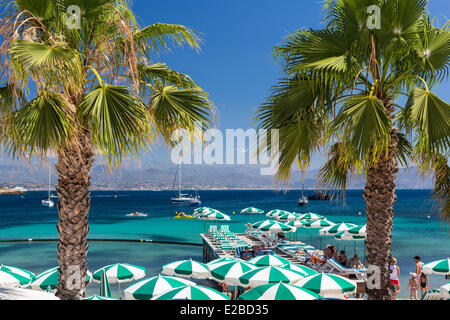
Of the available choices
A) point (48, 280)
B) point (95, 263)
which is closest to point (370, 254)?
point (48, 280)

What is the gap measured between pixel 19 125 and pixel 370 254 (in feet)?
19.8

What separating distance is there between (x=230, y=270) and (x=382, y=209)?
302 inches

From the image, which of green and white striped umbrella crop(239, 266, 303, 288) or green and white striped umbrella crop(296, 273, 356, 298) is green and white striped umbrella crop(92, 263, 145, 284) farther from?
green and white striped umbrella crop(296, 273, 356, 298)

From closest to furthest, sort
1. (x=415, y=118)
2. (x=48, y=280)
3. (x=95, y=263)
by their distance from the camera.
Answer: (x=415, y=118), (x=48, y=280), (x=95, y=263)

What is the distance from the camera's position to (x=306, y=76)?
6051 millimetres

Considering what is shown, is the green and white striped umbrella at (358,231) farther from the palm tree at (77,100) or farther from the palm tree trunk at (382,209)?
the palm tree at (77,100)

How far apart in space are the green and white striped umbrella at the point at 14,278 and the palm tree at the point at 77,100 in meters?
9.02

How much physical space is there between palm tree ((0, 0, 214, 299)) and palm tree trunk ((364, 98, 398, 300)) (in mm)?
3227

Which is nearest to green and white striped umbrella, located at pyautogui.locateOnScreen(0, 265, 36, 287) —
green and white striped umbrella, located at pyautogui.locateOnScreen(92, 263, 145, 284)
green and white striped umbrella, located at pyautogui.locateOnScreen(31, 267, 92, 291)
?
green and white striped umbrella, located at pyautogui.locateOnScreen(31, 267, 92, 291)

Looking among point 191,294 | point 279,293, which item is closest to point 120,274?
point 191,294

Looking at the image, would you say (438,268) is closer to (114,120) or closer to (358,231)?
(358,231)

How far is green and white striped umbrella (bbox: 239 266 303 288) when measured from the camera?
11711 mm
